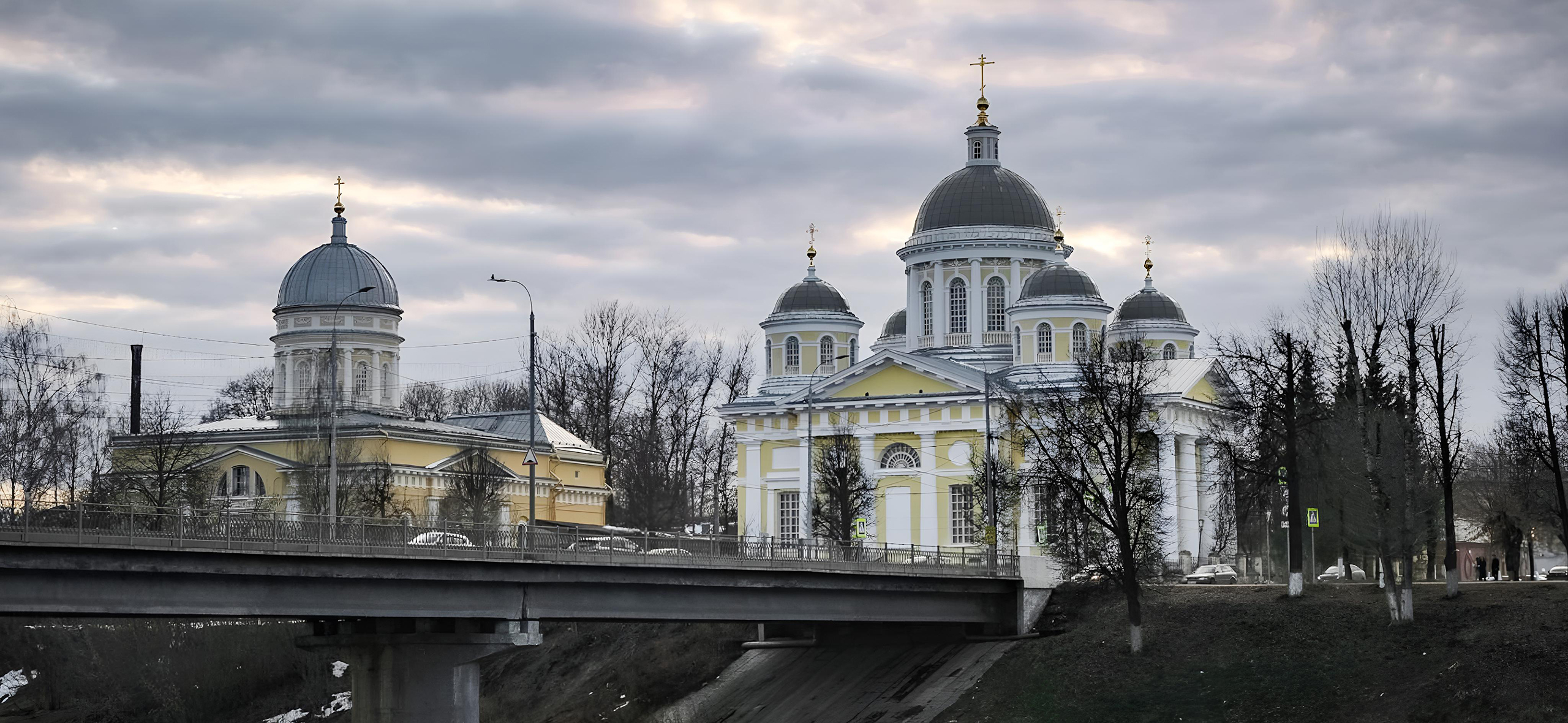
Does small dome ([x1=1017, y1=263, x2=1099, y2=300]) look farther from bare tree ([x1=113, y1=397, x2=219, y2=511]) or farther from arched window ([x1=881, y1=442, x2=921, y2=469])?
bare tree ([x1=113, y1=397, x2=219, y2=511])

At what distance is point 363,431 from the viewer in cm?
8031

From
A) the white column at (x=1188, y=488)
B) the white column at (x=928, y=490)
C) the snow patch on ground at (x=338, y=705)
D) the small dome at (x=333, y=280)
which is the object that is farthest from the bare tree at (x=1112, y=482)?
the small dome at (x=333, y=280)

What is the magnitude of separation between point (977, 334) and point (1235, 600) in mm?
29734

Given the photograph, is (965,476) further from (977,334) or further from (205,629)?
(205,629)

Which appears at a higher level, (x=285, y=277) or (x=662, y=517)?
(x=285, y=277)

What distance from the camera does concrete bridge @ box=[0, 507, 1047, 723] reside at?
109 feet

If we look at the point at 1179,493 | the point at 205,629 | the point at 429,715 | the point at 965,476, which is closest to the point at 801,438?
the point at 965,476

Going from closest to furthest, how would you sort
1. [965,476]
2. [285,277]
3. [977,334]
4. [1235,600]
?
[1235,600]
[965,476]
[977,334]
[285,277]

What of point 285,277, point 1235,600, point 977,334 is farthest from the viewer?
point 285,277

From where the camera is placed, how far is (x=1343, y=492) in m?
49.8

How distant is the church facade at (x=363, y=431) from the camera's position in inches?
3164

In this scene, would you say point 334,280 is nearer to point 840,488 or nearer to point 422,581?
point 840,488

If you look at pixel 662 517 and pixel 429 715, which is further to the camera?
pixel 662 517

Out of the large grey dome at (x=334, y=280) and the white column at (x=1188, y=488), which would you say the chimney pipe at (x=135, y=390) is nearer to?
the large grey dome at (x=334, y=280)
